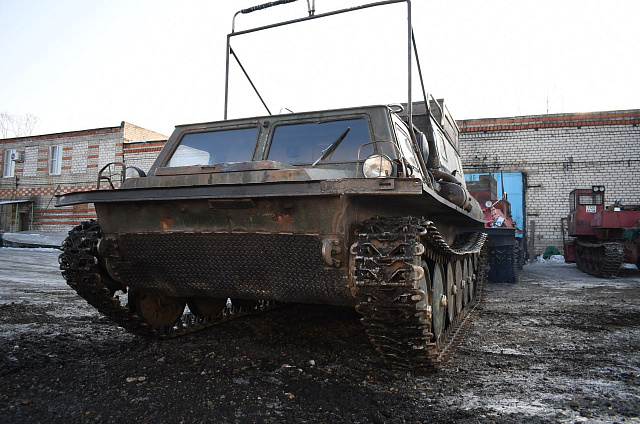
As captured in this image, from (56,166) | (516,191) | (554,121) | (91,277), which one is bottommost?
(91,277)

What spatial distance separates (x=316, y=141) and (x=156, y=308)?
2.15 m

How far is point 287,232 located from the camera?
338cm

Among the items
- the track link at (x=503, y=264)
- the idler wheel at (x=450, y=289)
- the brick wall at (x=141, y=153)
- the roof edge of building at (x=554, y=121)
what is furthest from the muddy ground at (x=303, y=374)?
the brick wall at (x=141, y=153)

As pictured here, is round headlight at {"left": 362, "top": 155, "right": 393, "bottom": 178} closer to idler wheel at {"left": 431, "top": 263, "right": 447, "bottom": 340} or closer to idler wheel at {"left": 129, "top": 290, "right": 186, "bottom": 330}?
idler wheel at {"left": 431, "top": 263, "right": 447, "bottom": 340}

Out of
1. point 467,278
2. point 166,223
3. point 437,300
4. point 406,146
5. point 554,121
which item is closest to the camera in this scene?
point 166,223

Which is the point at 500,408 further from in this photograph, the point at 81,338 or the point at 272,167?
the point at 81,338

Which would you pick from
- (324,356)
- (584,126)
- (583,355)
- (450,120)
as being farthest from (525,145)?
(324,356)

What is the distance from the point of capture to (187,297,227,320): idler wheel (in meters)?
5.03

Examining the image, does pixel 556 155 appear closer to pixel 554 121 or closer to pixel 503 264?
pixel 554 121

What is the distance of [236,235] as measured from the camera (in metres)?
3.49

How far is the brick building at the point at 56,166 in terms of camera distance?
67.5 feet

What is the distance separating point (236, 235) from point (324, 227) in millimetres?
646

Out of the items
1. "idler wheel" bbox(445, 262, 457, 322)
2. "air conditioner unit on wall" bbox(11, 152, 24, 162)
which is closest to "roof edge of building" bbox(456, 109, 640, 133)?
"idler wheel" bbox(445, 262, 457, 322)

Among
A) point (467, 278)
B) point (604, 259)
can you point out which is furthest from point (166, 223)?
point (604, 259)
